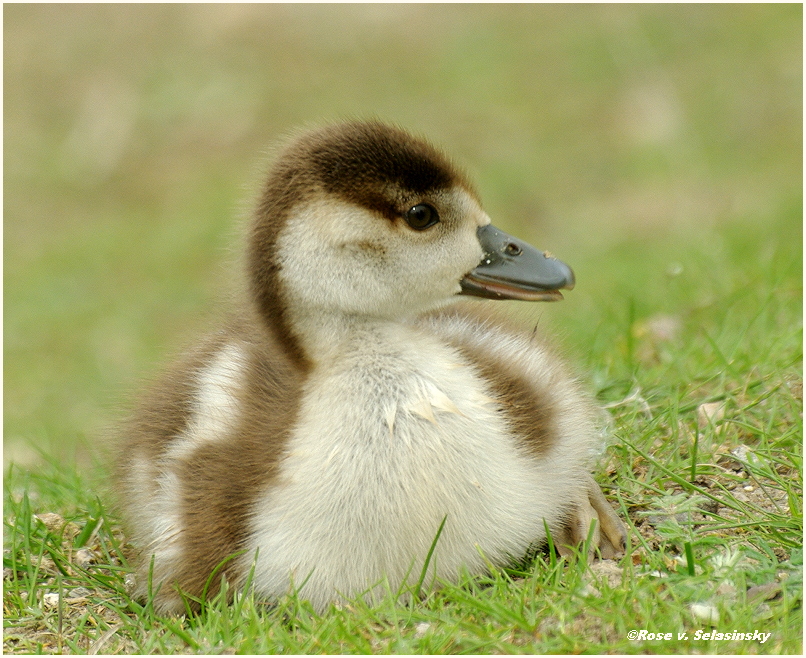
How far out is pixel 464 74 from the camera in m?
10.7

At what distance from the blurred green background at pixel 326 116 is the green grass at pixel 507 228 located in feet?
0.10

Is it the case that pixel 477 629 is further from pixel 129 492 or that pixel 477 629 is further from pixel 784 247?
pixel 784 247

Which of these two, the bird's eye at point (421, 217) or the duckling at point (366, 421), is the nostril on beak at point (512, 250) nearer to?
the duckling at point (366, 421)

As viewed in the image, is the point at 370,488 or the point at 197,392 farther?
the point at 197,392

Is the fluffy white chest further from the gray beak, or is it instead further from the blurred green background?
the blurred green background

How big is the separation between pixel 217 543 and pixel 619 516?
1.13 metres

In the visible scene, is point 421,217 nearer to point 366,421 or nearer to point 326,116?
point 366,421

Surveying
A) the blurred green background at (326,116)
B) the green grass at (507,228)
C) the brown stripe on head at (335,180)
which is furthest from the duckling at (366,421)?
the blurred green background at (326,116)

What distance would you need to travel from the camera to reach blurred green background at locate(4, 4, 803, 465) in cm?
858

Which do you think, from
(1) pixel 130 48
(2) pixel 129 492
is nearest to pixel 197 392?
(2) pixel 129 492

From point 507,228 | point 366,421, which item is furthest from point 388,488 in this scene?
point 507,228

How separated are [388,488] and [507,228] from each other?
21.8ft

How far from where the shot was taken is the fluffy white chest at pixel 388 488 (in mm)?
2537

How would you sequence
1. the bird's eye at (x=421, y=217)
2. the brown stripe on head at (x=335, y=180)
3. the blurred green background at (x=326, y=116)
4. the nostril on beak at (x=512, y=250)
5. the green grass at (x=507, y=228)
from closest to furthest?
the green grass at (x=507, y=228)
the brown stripe on head at (x=335, y=180)
the bird's eye at (x=421, y=217)
the nostril on beak at (x=512, y=250)
the blurred green background at (x=326, y=116)
